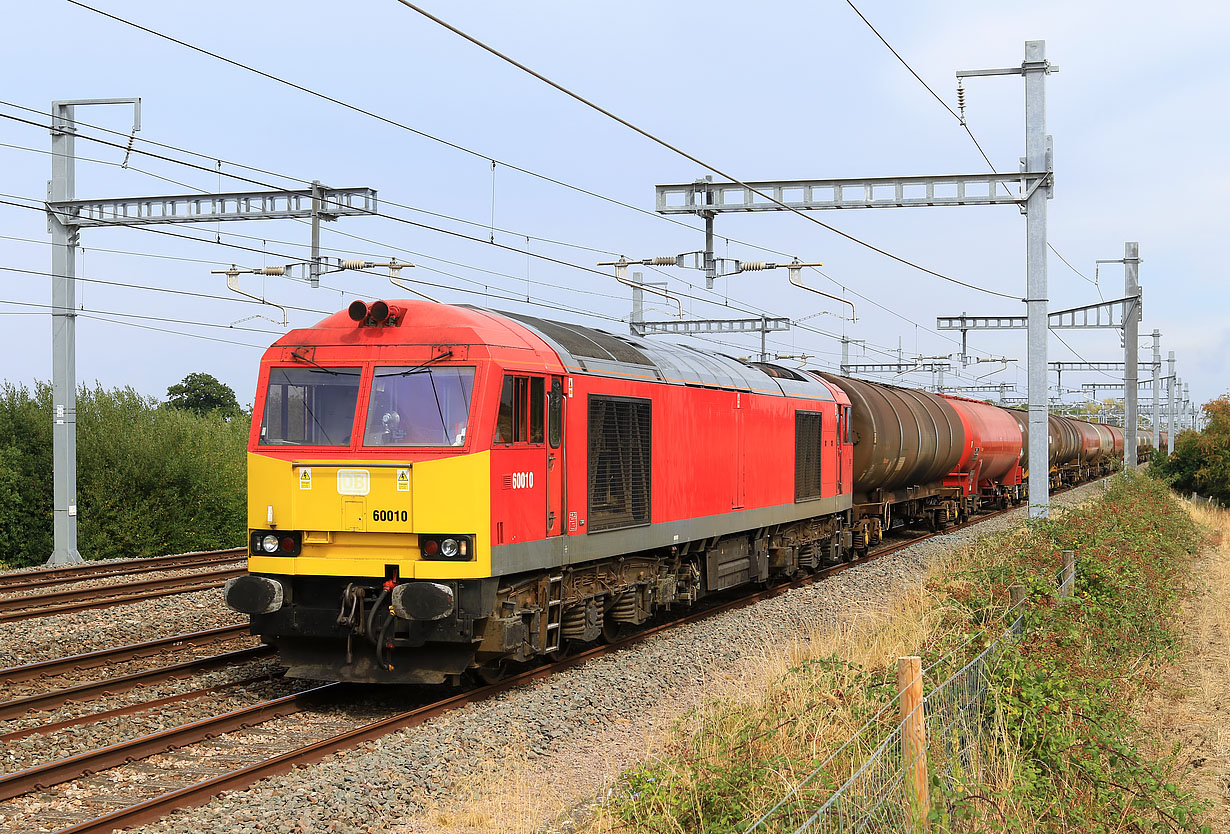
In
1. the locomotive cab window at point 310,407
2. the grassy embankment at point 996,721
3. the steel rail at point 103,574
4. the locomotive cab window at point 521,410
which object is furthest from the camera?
the steel rail at point 103,574

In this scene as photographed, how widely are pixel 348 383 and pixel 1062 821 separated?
699cm

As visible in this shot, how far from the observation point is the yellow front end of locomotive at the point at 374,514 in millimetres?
9734

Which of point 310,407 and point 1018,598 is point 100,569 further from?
point 1018,598

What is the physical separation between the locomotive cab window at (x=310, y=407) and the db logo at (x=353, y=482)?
35 centimetres

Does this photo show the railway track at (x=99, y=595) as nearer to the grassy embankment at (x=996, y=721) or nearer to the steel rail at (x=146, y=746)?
the steel rail at (x=146, y=746)

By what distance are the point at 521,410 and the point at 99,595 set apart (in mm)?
9157

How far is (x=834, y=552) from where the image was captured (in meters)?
21.4

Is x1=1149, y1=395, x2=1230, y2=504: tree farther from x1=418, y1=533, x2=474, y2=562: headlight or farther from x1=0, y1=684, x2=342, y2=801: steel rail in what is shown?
x1=0, y1=684, x2=342, y2=801: steel rail

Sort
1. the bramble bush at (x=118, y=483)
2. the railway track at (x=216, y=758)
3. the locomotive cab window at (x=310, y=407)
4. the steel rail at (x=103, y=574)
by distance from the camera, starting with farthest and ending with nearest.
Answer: the bramble bush at (x=118, y=483) < the steel rail at (x=103, y=574) < the locomotive cab window at (x=310, y=407) < the railway track at (x=216, y=758)

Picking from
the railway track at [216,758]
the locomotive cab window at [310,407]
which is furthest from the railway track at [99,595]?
the locomotive cab window at [310,407]

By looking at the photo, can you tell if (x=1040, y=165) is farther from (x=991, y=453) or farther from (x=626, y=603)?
(x=991, y=453)

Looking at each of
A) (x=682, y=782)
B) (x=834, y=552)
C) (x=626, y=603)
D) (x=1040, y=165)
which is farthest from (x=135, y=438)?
(x=682, y=782)

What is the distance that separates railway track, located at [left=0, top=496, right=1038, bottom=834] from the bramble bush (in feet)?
58.6

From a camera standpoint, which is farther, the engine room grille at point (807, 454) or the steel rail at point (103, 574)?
the engine room grille at point (807, 454)
